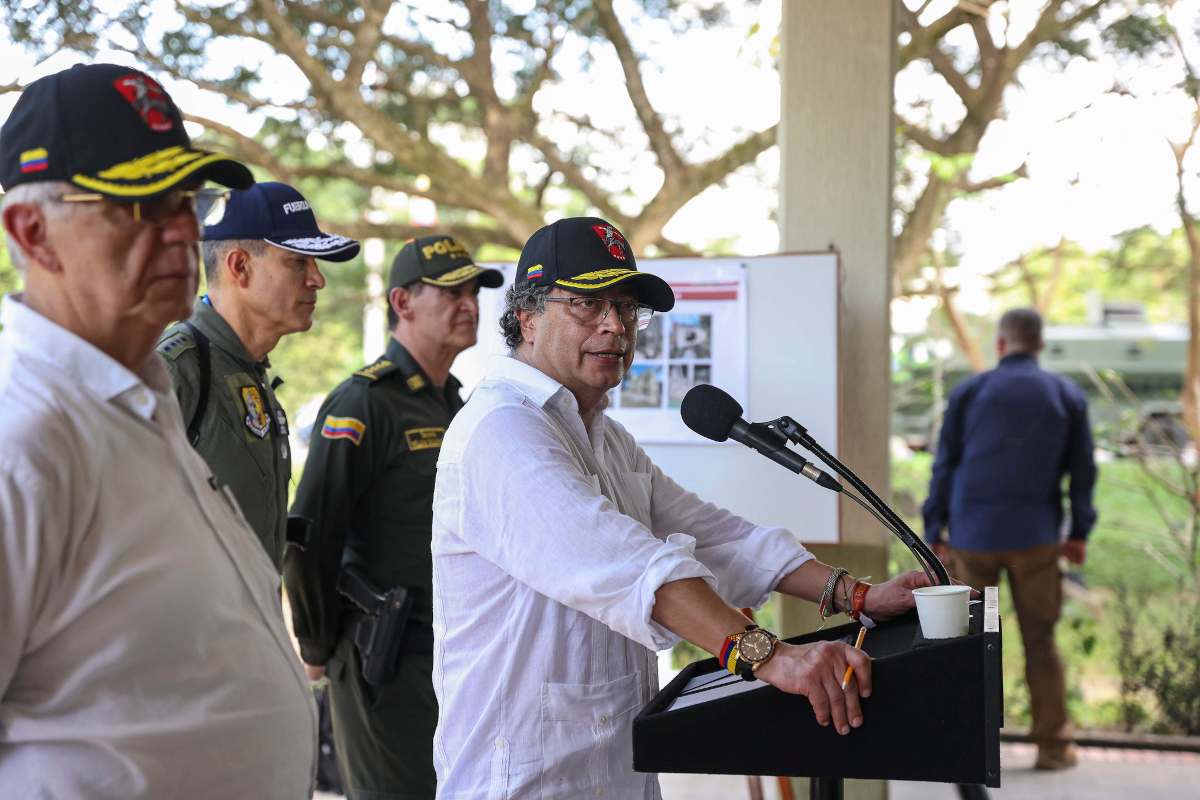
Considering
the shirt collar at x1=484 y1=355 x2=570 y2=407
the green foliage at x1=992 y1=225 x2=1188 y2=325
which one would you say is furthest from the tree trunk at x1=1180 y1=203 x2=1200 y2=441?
the shirt collar at x1=484 y1=355 x2=570 y2=407

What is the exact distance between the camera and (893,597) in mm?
1669

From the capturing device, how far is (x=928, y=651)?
1.24 metres

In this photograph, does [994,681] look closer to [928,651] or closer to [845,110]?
[928,651]

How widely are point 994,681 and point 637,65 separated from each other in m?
4.98

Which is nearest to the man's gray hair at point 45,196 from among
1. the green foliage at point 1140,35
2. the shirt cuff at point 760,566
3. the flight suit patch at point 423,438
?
the shirt cuff at point 760,566

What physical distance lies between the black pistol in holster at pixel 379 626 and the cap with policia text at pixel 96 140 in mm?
1495

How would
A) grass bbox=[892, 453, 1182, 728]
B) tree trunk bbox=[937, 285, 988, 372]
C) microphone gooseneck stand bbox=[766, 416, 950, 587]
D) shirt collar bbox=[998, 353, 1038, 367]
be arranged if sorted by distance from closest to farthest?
microphone gooseneck stand bbox=[766, 416, 950, 587], shirt collar bbox=[998, 353, 1038, 367], grass bbox=[892, 453, 1182, 728], tree trunk bbox=[937, 285, 988, 372]

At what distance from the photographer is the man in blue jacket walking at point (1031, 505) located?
161 inches

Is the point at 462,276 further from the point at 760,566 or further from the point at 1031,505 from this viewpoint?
the point at 1031,505

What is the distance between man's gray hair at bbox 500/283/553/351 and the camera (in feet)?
5.66

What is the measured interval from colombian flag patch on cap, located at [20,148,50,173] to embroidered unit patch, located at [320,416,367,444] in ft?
4.89

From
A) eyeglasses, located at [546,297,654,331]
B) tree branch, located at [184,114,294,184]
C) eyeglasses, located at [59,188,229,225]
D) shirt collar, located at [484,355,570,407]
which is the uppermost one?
tree branch, located at [184,114,294,184]

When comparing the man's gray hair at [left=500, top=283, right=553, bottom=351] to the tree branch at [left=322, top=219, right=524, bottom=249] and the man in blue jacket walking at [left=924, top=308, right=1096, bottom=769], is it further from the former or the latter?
the tree branch at [left=322, top=219, right=524, bottom=249]

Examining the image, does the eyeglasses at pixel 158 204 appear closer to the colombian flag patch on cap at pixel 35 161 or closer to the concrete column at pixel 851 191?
the colombian flag patch on cap at pixel 35 161
